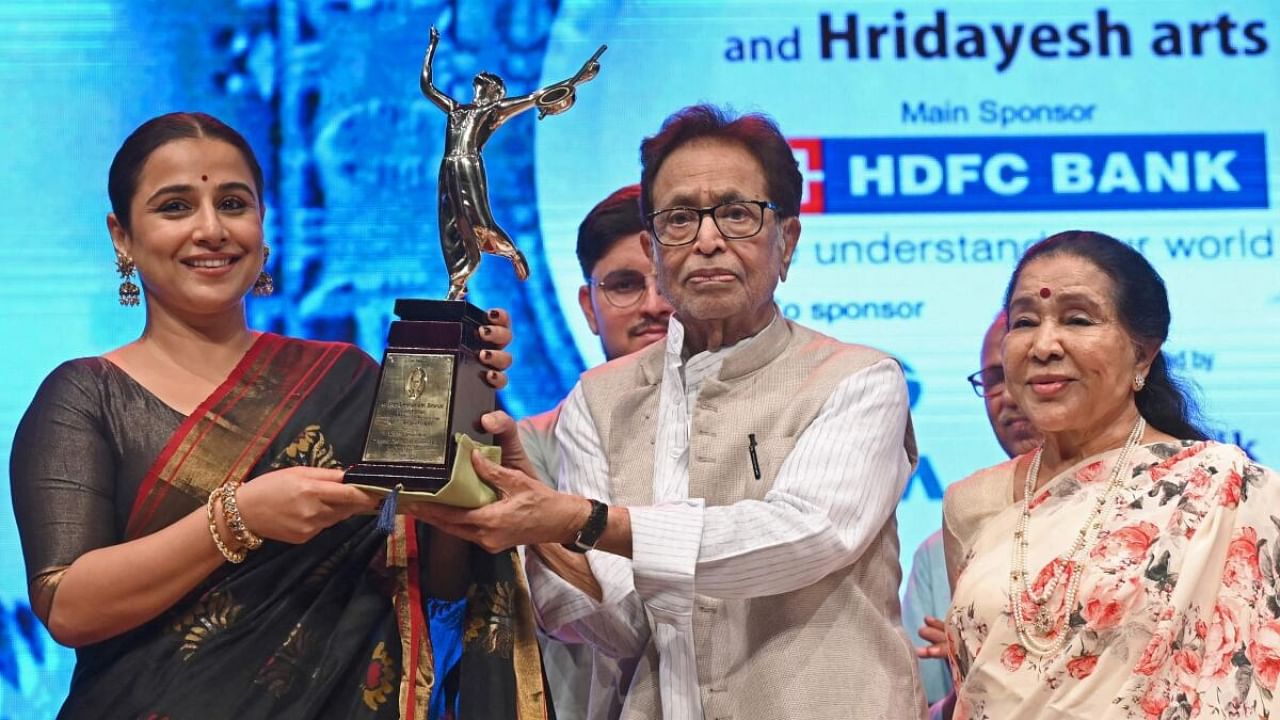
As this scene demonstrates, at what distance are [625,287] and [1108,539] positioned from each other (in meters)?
1.53

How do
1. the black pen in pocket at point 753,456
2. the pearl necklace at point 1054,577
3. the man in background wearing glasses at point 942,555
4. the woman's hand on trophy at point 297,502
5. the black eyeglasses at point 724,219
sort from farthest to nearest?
the man in background wearing glasses at point 942,555 → the black eyeglasses at point 724,219 → the black pen in pocket at point 753,456 → the pearl necklace at point 1054,577 → the woman's hand on trophy at point 297,502

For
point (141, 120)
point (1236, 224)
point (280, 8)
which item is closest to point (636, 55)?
point (280, 8)

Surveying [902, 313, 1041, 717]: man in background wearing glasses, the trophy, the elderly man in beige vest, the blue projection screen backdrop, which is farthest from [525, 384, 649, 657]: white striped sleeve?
the blue projection screen backdrop

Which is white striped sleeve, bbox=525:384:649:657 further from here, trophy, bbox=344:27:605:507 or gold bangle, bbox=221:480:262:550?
gold bangle, bbox=221:480:262:550

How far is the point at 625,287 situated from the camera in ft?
12.4

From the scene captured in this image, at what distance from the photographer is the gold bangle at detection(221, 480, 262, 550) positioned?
236cm

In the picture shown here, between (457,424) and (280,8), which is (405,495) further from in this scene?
(280,8)

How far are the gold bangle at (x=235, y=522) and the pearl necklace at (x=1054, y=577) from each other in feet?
4.03

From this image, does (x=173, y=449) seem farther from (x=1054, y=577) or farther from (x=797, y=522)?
(x=1054, y=577)

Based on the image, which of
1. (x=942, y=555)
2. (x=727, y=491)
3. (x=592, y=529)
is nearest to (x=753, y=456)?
(x=727, y=491)

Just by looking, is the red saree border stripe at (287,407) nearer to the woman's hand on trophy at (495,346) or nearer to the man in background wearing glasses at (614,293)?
the woman's hand on trophy at (495,346)

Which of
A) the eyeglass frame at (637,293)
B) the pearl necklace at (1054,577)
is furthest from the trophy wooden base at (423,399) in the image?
the eyeglass frame at (637,293)

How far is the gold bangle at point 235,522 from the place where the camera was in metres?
2.36

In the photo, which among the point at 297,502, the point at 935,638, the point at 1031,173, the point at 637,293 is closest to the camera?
the point at 297,502
